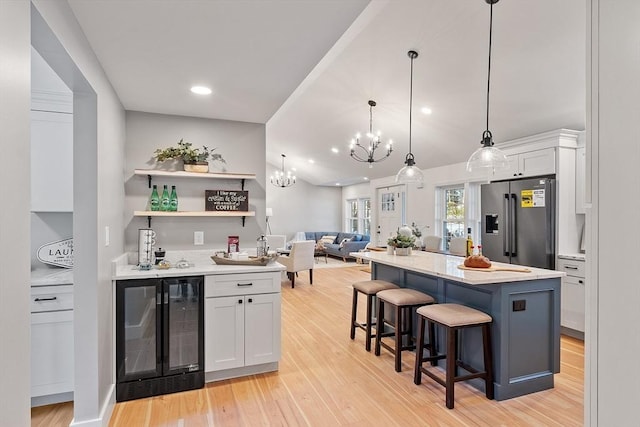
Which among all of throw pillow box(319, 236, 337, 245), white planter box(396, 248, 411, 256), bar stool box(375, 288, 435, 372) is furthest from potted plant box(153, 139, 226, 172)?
throw pillow box(319, 236, 337, 245)

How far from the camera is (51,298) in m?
2.41

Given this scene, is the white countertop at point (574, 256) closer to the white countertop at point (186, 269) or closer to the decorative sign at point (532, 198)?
the decorative sign at point (532, 198)

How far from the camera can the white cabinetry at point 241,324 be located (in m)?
2.76

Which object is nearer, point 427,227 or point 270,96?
point 270,96

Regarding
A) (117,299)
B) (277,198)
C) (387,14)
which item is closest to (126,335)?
(117,299)

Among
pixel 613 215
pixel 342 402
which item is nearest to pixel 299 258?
pixel 342 402

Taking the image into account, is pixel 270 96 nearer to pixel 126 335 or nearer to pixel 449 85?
pixel 126 335

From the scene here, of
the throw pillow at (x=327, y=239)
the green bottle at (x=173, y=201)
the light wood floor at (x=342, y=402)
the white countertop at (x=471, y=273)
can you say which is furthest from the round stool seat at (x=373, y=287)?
the throw pillow at (x=327, y=239)

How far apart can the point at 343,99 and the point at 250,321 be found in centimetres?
391

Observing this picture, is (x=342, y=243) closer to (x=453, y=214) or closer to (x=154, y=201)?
(x=453, y=214)

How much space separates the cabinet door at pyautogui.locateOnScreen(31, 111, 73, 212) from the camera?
8.34ft

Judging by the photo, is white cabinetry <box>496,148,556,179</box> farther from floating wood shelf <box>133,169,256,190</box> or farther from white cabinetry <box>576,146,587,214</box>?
floating wood shelf <box>133,169,256,190</box>

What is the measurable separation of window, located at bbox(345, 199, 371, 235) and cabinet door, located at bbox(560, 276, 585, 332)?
276 inches

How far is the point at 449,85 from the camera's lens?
166 inches
